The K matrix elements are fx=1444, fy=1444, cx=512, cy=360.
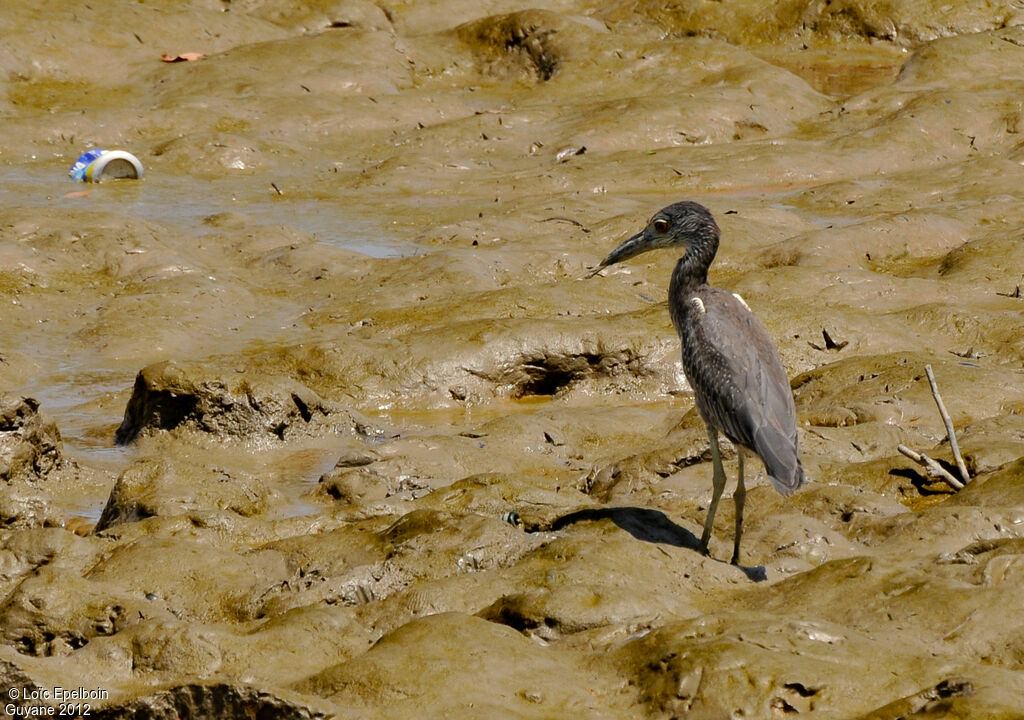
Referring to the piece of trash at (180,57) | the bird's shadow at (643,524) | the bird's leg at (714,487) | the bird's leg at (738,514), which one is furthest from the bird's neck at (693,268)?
the piece of trash at (180,57)

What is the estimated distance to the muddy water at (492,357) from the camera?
513 centimetres

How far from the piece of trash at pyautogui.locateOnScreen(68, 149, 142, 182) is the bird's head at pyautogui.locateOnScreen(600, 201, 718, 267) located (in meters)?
9.86

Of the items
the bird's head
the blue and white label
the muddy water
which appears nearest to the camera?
the muddy water

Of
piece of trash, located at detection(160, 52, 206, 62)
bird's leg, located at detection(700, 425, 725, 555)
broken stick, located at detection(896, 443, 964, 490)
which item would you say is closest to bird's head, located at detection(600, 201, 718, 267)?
bird's leg, located at detection(700, 425, 725, 555)

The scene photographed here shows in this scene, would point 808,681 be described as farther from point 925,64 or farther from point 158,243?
point 925,64

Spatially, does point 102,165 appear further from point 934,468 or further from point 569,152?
point 934,468

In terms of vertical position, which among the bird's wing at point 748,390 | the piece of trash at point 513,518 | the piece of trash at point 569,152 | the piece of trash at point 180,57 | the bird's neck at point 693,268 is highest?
the bird's neck at point 693,268

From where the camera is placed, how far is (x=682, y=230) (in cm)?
776

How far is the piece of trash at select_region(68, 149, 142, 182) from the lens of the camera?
16.4 metres

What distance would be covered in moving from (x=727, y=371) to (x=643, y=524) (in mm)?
854

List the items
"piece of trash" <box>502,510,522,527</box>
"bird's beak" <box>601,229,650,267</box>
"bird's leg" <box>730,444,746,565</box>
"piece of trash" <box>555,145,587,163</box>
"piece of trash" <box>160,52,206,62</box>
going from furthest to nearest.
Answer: "piece of trash" <box>160,52,206,62</box> → "piece of trash" <box>555,145,587,163</box> → "bird's beak" <box>601,229,650,267</box> → "piece of trash" <box>502,510,522,527</box> → "bird's leg" <box>730,444,746,565</box>

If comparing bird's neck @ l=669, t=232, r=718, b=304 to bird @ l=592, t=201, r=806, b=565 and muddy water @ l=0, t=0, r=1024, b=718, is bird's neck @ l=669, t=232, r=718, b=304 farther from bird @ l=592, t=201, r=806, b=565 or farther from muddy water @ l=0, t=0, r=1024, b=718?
muddy water @ l=0, t=0, r=1024, b=718

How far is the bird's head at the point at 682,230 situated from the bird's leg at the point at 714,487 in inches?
41.8

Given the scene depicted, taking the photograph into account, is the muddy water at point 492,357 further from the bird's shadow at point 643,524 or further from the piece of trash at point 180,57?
the piece of trash at point 180,57
